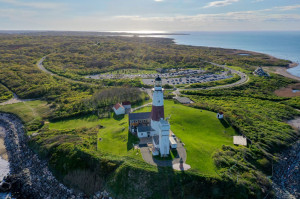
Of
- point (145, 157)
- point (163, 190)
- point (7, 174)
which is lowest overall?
point (7, 174)

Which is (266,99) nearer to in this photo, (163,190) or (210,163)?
(210,163)

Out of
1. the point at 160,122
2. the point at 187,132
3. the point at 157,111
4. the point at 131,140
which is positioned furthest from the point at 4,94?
the point at 187,132

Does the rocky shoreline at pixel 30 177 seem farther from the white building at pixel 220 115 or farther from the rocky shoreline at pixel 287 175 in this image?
the white building at pixel 220 115

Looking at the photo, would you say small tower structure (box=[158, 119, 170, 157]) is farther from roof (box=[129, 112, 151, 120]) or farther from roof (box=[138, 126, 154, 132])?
roof (box=[129, 112, 151, 120])

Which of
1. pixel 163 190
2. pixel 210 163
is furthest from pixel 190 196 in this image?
pixel 210 163

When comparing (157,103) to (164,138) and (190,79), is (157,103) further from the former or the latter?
(190,79)

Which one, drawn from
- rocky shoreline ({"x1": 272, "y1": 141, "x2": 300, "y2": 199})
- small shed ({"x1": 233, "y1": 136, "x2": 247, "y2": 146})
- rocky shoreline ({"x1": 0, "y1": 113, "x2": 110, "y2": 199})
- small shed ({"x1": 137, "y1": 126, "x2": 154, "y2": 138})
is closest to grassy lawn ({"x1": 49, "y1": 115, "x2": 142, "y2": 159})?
small shed ({"x1": 137, "y1": 126, "x2": 154, "y2": 138})
